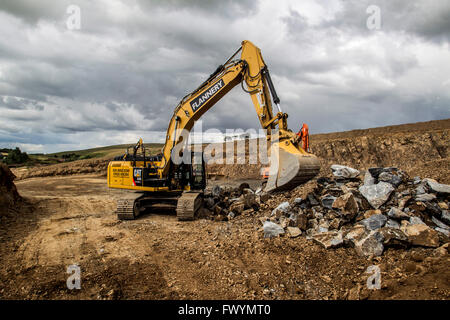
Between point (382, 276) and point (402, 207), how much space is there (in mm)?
2523

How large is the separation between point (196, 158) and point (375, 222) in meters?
6.28

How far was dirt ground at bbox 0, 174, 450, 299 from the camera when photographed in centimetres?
411

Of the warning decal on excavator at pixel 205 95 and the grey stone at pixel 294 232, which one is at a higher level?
the warning decal on excavator at pixel 205 95

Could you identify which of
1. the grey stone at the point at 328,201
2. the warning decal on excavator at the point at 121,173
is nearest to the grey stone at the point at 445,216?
the grey stone at the point at 328,201

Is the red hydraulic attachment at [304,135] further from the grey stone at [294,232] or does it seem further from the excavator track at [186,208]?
the excavator track at [186,208]

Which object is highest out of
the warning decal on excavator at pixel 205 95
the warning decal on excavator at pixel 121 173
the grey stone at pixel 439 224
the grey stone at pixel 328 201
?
the warning decal on excavator at pixel 205 95

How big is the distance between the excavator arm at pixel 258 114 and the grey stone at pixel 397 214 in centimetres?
187

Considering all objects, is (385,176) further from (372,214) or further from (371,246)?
(371,246)

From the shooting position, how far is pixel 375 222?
18.6ft

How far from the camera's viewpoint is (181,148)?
30.3 feet

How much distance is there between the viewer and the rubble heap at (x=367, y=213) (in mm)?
5113

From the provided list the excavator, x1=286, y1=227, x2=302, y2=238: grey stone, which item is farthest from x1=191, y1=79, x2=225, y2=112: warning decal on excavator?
x1=286, y1=227, x2=302, y2=238: grey stone
